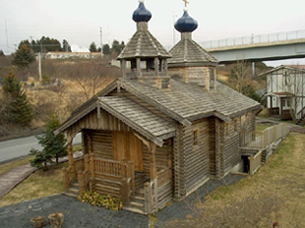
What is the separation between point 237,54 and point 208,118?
24.9 meters

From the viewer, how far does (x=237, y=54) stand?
3750 centimetres

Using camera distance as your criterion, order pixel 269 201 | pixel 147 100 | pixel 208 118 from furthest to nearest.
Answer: pixel 208 118
pixel 147 100
pixel 269 201

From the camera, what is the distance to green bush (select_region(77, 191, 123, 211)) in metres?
11.8

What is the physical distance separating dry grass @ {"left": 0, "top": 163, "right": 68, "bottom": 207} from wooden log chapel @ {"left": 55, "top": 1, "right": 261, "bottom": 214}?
4.22 ft

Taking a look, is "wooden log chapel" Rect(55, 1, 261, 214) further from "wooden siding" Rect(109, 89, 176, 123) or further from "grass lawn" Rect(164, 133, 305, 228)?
"grass lawn" Rect(164, 133, 305, 228)

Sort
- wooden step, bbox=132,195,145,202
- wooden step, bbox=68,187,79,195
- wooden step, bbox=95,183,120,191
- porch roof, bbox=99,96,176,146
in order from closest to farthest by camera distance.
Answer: porch roof, bbox=99,96,176,146 → wooden step, bbox=132,195,145,202 → wooden step, bbox=95,183,120,191 → wooden step, bbox=68,187,79,195

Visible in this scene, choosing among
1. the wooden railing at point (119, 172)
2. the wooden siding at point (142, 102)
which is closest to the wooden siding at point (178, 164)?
the wooden siding at point (142, 102)

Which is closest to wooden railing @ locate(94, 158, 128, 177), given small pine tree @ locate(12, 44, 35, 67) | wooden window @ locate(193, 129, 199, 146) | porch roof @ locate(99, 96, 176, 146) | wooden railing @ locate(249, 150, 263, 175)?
porch roof @ locate(99, 96, 176, 146)

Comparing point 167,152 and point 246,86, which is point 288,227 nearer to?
point 167,152

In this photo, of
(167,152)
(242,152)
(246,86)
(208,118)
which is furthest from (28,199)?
(246,86)

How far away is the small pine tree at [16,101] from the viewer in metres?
31.0

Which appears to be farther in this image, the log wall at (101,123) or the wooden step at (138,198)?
the log wall at (101,123)

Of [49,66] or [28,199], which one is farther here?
[49,66]

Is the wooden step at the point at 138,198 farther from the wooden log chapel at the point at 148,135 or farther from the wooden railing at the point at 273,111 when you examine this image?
the wooden railing at the point at 273,111
